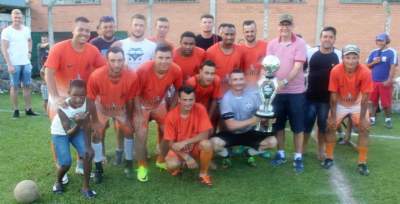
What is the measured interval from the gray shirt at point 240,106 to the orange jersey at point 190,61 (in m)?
0.55

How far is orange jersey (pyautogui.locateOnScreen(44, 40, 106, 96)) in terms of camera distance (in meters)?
4.96

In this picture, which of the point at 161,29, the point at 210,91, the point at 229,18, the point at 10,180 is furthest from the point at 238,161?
the point at 229,18

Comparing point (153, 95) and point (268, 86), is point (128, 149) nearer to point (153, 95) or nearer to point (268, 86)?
point (153, 95)

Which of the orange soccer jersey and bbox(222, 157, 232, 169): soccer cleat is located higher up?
the orange soccer jersey

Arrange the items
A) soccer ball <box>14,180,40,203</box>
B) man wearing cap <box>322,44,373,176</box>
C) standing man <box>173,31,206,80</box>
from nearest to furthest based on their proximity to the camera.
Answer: soccer ball <box>14,180,40,203</box>
man wearing cap <box>322,44,373,176</box>
standing man <box>173,31,206,80</box>

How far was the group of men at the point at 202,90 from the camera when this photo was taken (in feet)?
16.6

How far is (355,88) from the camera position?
18.2 ft

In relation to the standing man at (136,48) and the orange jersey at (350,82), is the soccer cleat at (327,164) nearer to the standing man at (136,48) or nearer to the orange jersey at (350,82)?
the orange jersey at (350,82)

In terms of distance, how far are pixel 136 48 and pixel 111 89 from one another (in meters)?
0.85

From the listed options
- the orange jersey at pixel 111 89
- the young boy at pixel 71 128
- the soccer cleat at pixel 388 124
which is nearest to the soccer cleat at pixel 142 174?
the young boy at pixel 71 128

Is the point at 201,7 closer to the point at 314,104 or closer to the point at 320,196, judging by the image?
the point at 314,104

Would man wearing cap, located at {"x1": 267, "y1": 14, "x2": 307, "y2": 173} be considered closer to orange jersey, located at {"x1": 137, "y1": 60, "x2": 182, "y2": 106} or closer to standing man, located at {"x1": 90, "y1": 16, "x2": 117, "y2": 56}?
orange jersey, located at {"x1": 137, "y1": 60, "x2": 182, "y2": 106}

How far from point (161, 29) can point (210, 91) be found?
48.9 inches

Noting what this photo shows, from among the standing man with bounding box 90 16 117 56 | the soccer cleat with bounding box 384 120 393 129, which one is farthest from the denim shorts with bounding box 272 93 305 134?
the soccer cleat with bounding box 384 120 393 129
